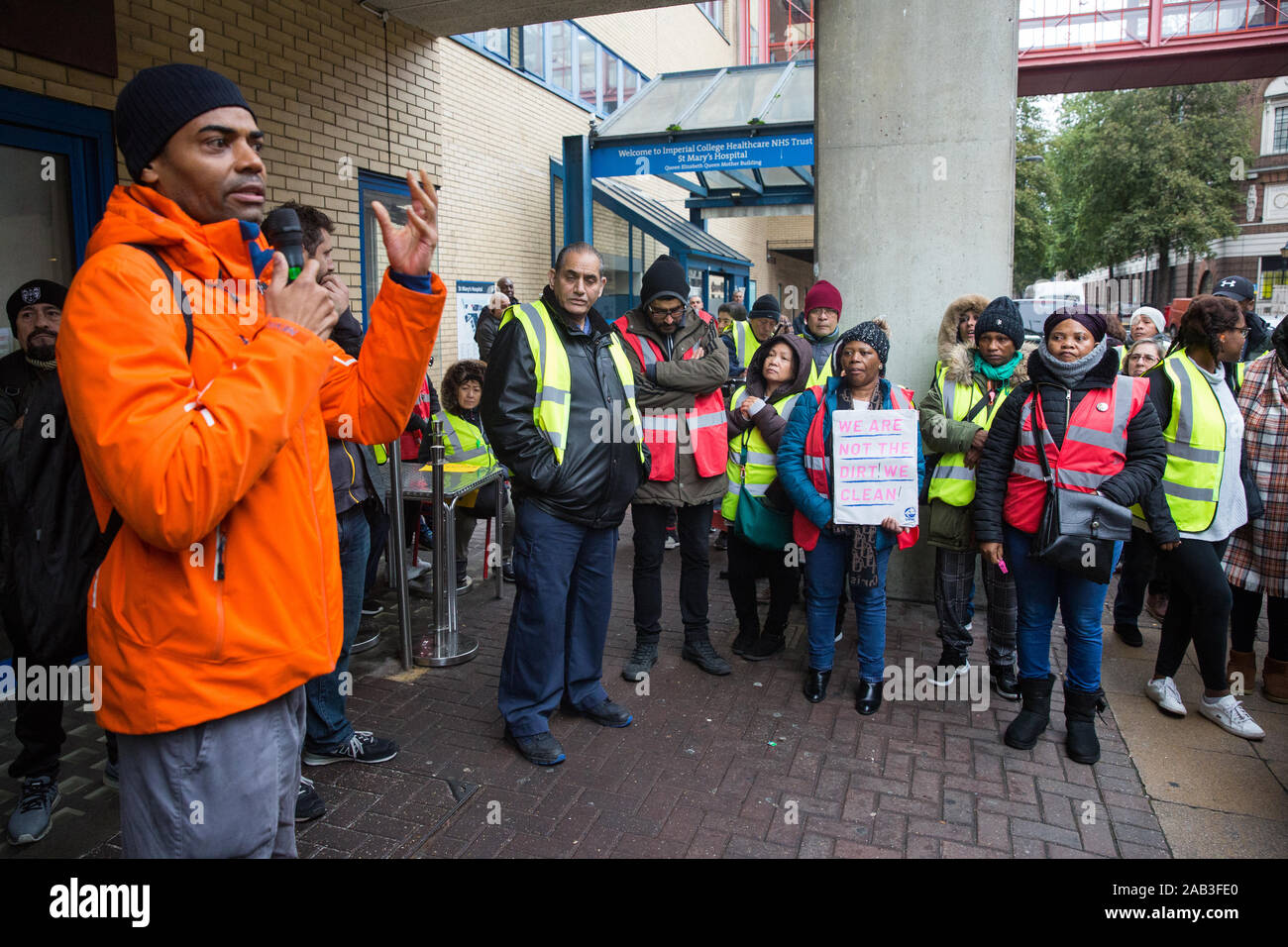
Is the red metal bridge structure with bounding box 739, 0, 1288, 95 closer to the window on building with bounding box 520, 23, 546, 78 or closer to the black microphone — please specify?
the window on building with bounding box 520, 23, 546, 78

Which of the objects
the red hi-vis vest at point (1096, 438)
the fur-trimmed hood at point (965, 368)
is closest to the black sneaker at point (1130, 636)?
the fur-trimmed hood at point (965, 368)

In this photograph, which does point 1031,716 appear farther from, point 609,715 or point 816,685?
point 609,715

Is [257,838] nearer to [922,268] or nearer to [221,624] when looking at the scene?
[221,624]

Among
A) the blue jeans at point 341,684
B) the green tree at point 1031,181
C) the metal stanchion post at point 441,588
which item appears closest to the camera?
the blue jeans at point 341,684

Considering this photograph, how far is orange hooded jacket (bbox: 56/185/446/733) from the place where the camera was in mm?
1508

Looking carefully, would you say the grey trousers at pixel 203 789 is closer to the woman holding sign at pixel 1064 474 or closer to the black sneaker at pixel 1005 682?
the woman holding sign at pixel 1064 474

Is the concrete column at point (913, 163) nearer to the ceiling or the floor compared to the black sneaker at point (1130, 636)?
nearer to the ceiling

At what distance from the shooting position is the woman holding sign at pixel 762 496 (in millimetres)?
5004

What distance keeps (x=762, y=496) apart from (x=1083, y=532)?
1.75 m

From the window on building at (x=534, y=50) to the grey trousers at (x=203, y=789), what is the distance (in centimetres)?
1231

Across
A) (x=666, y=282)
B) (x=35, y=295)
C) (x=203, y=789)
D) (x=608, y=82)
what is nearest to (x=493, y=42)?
(x=608, y=82)
